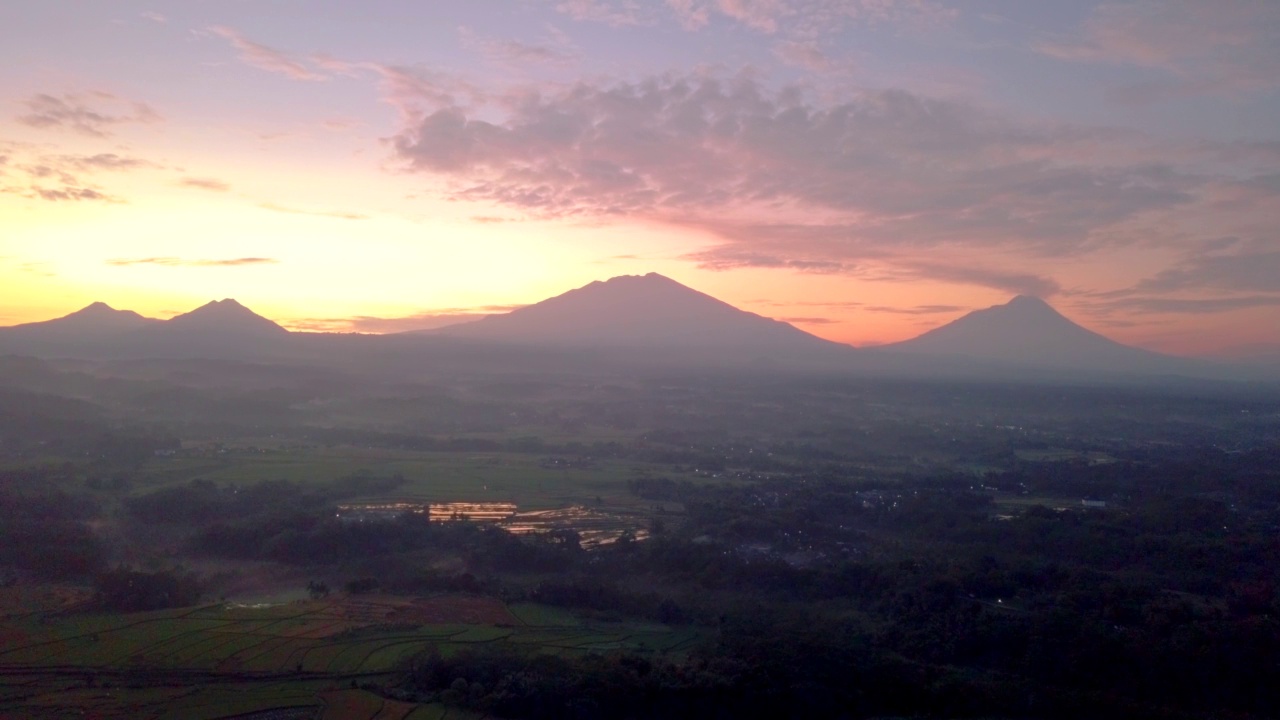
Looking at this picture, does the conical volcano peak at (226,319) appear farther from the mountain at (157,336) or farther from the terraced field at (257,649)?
the terraced field at (257,649)

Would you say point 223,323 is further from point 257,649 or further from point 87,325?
point 257,649

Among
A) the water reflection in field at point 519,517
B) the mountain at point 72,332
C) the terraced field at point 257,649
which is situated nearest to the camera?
the terraced field at point 257,649

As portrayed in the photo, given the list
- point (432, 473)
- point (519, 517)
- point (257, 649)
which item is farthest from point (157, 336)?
point (257, 649)

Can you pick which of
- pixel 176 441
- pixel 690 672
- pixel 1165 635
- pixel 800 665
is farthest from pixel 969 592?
pixel 176 441

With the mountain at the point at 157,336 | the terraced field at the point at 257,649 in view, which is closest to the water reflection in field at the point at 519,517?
the terraced field at the point at 257,649

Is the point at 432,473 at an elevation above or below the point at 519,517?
above

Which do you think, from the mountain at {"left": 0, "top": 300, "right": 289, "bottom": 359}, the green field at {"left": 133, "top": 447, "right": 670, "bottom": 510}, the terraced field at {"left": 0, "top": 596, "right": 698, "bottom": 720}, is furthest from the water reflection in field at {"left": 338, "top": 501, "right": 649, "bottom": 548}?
the mountain at {"left": 0, "top": 300, "right": 289, "bottom": 359}

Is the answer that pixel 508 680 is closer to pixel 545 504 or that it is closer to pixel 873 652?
pixel 873 652

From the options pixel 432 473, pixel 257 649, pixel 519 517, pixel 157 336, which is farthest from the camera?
pixel 157 336
